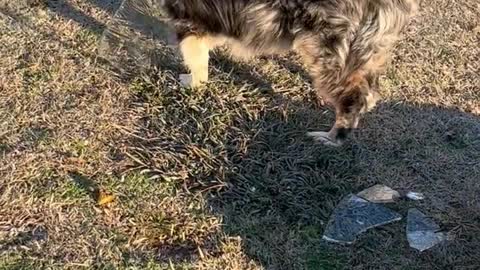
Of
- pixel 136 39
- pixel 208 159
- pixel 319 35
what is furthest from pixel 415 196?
pixel 136 39

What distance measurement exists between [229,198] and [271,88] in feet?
3.75

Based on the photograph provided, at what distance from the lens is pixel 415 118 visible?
446 cm

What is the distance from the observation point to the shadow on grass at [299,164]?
11.4 ft

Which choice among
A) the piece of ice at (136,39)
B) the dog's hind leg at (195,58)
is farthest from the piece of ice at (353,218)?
the piece of ice at (136,39)

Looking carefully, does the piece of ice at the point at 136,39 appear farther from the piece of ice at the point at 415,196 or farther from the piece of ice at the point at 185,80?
the piece of ice at the point at 415,196

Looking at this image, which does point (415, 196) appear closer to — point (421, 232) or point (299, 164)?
point (421, 232)

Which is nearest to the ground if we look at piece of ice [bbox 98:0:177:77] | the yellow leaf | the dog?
the yellow leaf

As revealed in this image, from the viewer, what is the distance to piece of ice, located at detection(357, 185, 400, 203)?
3.78 metres

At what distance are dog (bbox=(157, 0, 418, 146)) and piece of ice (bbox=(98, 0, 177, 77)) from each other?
0.85 ft

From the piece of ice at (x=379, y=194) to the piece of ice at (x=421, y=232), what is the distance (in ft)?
0.44

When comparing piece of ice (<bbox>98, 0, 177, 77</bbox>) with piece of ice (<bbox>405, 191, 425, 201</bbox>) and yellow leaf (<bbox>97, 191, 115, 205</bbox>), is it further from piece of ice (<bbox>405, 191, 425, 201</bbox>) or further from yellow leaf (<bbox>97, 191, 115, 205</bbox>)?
piece of ice (<bbox>405, 191, 425, 201</bbox>)

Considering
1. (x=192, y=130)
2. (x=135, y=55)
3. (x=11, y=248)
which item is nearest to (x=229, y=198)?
(x=192, y=130)

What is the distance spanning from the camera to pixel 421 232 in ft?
11.7

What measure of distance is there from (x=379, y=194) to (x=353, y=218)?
28 cm
